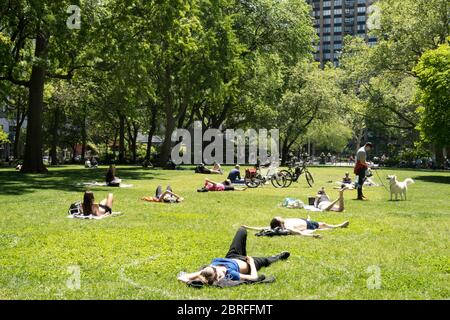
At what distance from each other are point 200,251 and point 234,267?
1.88 metres

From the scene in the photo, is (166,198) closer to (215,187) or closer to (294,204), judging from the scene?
(294,204)

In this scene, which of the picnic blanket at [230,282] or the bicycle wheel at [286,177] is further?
the bicycle wheel at [286,177]

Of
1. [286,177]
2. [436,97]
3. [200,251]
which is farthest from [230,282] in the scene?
[436,97]

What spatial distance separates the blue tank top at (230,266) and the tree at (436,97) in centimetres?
2977

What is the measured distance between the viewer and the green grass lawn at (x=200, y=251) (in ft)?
21.6

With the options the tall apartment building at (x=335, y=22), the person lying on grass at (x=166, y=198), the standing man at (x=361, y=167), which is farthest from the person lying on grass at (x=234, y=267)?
the tall apartment building at (x=335, y=22)

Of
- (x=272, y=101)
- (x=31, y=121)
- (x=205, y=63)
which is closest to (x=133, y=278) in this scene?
(x=31, y=121)

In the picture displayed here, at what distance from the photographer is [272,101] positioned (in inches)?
2132

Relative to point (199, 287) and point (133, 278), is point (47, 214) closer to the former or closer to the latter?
point (133, 278)

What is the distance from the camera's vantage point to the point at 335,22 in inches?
6836

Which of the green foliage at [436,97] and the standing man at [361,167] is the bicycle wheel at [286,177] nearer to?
the standing man at [361,167]

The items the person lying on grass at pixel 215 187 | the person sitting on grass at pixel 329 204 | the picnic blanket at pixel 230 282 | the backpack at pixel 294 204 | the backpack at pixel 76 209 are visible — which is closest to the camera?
the picnic blanket at pixel 230 282

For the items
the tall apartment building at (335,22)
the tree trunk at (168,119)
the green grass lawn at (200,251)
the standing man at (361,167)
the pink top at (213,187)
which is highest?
the tall apartment building at (335,22)

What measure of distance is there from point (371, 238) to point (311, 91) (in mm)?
49157
